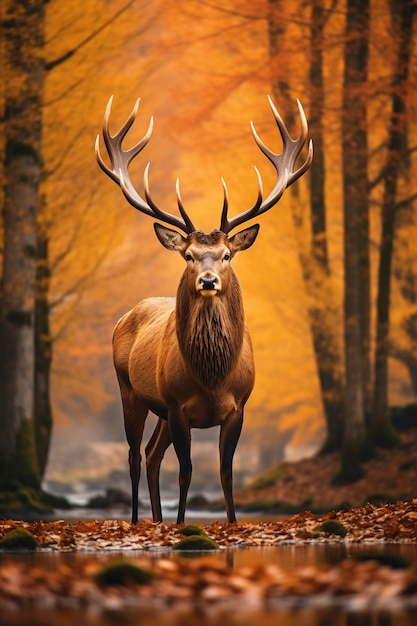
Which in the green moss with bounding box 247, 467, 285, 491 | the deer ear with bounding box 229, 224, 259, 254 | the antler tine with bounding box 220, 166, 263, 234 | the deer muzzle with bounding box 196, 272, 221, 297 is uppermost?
the antler tine with bounding box 220, 166, 263, 234

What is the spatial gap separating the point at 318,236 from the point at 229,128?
2595 mm

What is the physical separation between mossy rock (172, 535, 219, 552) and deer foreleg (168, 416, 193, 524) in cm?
155

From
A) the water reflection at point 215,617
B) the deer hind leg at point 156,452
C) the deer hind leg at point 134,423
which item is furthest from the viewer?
the deer hind leg at point 134,423

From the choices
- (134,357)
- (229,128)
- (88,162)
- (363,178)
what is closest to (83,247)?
(88,162)

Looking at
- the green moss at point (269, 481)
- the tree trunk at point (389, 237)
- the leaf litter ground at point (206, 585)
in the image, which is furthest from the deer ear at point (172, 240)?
the green moss at point (269, 481)

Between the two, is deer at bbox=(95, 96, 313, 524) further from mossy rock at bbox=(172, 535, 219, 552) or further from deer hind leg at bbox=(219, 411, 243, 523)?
mossy rock at bbox=(172, 535, 219, 552)

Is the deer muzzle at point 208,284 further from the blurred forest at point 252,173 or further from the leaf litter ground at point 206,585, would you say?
the blurred forest at point 252,173

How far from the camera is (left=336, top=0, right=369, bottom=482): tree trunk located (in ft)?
63.4

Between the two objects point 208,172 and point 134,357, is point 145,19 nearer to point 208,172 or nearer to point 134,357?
point 208,172

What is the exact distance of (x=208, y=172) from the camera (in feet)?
86.0

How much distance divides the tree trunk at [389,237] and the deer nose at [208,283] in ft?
32.5

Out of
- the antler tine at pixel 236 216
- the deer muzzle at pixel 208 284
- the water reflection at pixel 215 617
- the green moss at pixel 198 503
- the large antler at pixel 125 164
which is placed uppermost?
the large antler at pixel 125 164

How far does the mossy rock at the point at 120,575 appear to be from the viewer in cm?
577

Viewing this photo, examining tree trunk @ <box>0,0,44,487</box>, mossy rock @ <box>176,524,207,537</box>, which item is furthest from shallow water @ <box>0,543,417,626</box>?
tree trunk @ <box>0,0,44,487</box>
